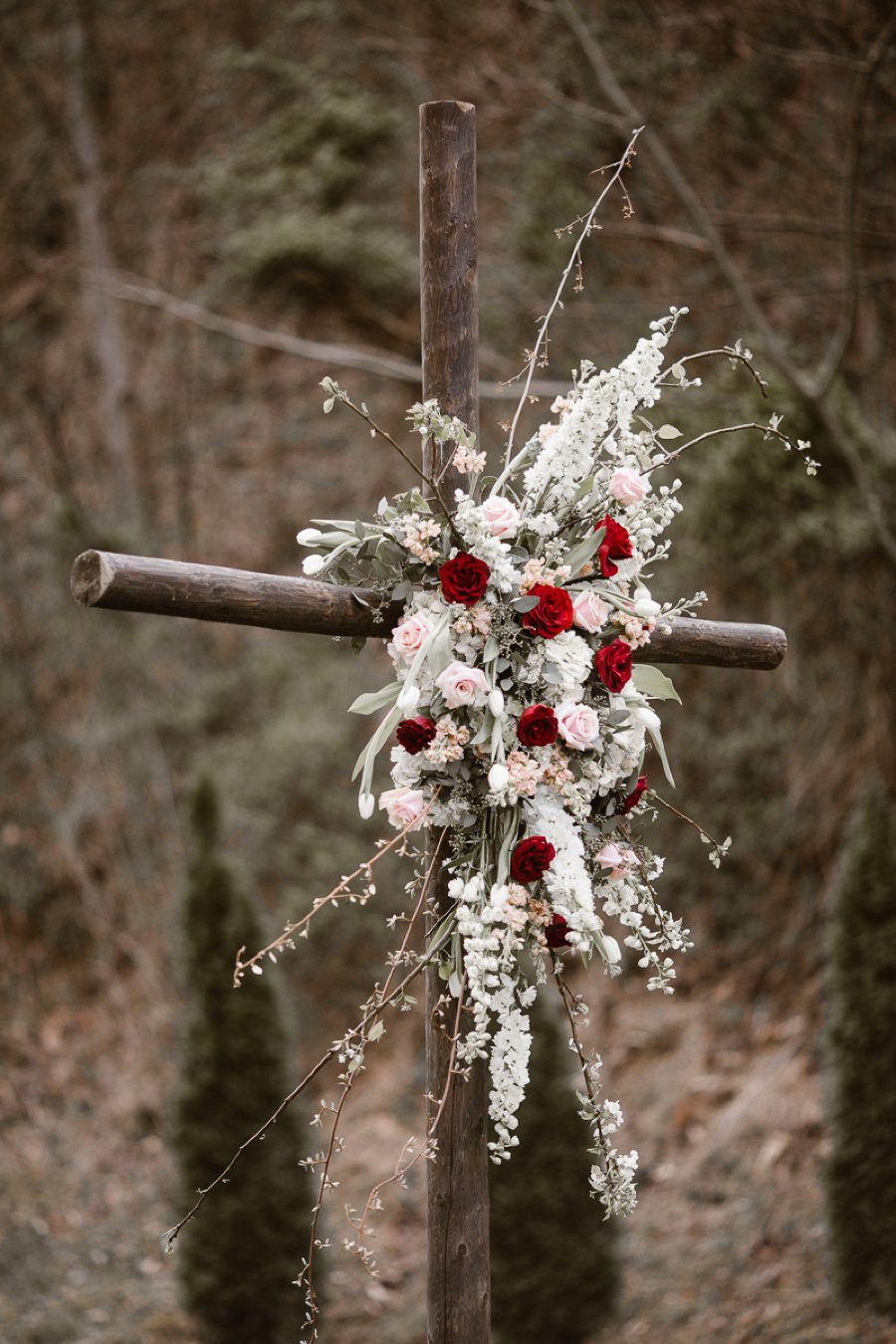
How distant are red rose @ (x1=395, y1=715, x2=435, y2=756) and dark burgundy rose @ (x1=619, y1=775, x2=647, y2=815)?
444 mm

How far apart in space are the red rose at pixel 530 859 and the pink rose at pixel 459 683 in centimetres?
28

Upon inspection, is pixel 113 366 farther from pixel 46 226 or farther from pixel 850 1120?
pixel 850 1120

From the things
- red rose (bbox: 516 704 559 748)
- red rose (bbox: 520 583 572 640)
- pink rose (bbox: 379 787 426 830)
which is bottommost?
pink rose (bbox: 379 787 426 830)

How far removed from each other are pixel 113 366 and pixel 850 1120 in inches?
326

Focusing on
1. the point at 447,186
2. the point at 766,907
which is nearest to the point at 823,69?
the point at 766,907

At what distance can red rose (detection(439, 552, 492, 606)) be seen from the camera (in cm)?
224

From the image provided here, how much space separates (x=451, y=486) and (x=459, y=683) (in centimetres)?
53

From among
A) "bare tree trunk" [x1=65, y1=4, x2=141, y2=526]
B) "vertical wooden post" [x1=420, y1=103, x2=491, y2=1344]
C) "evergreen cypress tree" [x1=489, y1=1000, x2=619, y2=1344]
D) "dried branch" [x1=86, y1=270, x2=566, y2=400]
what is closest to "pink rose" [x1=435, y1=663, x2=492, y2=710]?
"vertical wooden post" [x1=420, y1=103, x2=491, y2=1344]

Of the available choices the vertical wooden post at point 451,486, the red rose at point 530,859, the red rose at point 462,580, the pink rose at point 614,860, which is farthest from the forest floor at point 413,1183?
the red rose at point 462,580

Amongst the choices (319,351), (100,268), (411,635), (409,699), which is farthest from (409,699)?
(100,268)

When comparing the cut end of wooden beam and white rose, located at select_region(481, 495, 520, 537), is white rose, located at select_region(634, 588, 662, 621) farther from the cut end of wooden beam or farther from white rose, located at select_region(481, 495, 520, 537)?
the cut end of wooden beam

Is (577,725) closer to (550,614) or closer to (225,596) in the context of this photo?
(550,614)

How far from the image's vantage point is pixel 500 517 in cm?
229

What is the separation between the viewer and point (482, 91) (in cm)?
786
